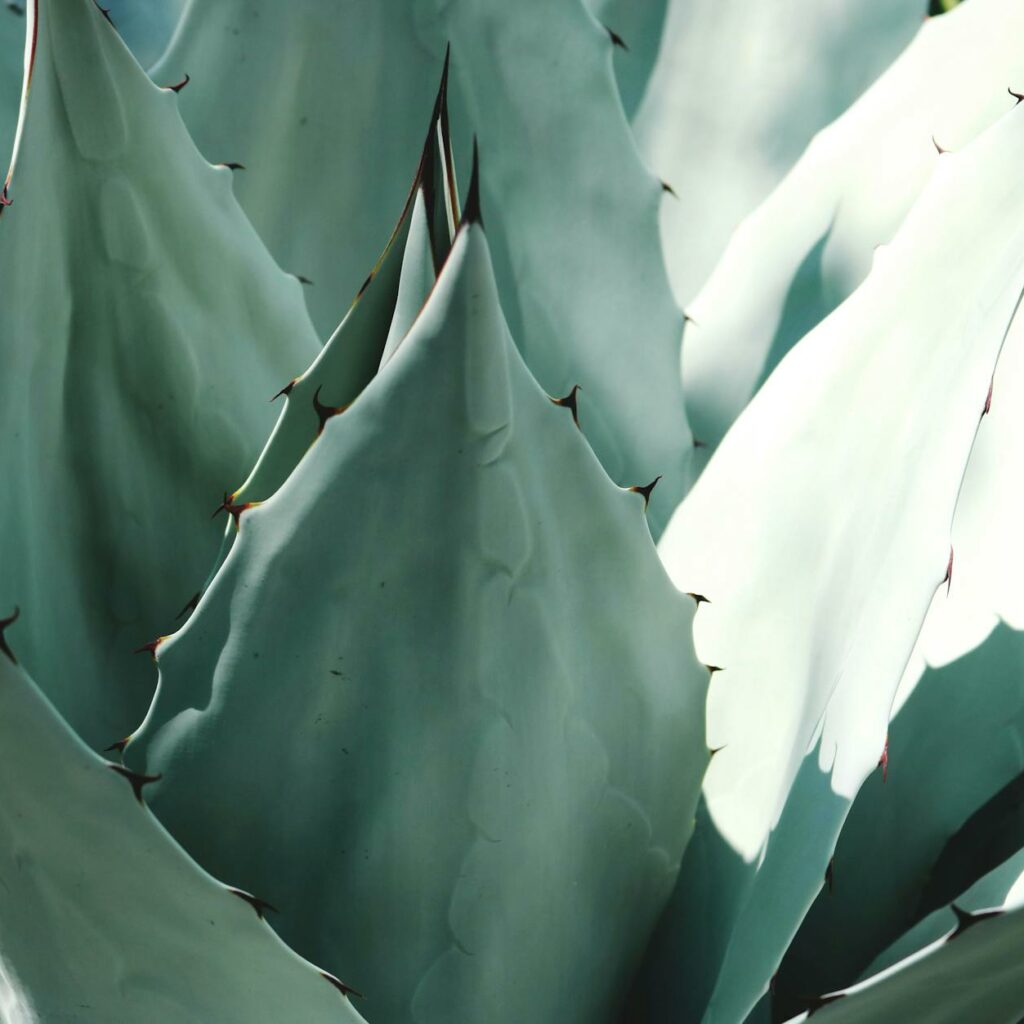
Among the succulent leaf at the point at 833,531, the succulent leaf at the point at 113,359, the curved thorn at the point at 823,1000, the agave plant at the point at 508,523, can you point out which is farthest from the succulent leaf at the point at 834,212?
the curved thorn at the point at 823,1000

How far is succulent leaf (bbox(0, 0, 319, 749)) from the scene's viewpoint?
24.6 inches

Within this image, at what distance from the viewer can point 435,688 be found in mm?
515

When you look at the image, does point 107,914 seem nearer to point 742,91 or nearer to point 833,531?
point 833,531

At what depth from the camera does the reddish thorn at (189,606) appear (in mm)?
680

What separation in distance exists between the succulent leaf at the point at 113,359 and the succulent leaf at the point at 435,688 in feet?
0.50

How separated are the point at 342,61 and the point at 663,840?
0.52m

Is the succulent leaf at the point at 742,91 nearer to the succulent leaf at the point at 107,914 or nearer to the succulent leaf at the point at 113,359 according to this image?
the succulent leaf at the point at 113,359

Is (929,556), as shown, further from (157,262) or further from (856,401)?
(157,262)

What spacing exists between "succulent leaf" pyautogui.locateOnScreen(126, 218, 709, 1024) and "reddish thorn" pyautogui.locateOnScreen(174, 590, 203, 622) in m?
0.13

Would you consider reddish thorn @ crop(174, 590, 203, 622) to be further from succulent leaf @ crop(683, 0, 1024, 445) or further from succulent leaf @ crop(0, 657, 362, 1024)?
succulent leaf @ crop(683, 0, 1024, 445)

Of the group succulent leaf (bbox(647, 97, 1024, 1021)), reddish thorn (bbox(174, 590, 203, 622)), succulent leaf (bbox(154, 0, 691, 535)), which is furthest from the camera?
succulent leaf (bbox(154, 0, 691, 535))

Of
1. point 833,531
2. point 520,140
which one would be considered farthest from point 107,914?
point 520,140

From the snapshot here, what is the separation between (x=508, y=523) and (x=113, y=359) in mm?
281

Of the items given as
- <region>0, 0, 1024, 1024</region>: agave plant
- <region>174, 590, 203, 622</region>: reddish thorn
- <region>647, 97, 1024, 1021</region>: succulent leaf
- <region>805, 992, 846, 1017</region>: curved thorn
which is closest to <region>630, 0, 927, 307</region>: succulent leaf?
<region>0, 0, 1024, 1024</region>: agave plant
